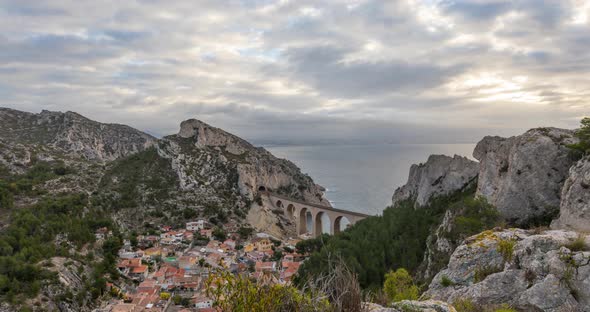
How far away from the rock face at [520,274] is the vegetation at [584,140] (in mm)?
7937

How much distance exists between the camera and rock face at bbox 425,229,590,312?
5824 millimetres

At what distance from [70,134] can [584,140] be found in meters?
106

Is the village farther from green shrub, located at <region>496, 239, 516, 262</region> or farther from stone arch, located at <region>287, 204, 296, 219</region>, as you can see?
stone arch, located at <region>287, 204, 296, 219</region>

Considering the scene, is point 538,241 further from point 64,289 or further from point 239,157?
point 239,157

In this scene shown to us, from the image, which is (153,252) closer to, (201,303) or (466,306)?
(201,303)

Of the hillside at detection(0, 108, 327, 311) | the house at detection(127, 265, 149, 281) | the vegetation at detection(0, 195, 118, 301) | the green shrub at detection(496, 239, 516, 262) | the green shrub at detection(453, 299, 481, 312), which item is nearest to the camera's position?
the green shrub at detection(453, 299, 481, 312)

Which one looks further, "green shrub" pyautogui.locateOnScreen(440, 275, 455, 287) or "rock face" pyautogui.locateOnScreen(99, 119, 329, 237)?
"rock face" pyautogui.locateOnScreen(99, 119, 329, 237)

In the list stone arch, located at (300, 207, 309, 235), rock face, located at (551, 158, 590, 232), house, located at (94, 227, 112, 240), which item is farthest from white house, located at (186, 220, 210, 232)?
rock face, located at (551, 158, 590, 232)

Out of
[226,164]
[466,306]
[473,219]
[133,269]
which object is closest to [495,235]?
[466,306]

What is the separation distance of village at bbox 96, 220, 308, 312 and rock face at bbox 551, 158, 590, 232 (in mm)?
12428

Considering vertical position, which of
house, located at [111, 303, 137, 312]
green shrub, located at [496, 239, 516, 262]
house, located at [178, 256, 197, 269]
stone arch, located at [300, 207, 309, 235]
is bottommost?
stone arch, located at [300, 207, 309, 235]

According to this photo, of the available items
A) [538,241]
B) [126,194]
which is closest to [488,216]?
[538,241]

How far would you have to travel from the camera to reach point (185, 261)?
34438 millimetres

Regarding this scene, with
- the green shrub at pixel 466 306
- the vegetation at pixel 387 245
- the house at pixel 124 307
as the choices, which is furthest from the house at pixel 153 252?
the green shrub at pixel 466 306
